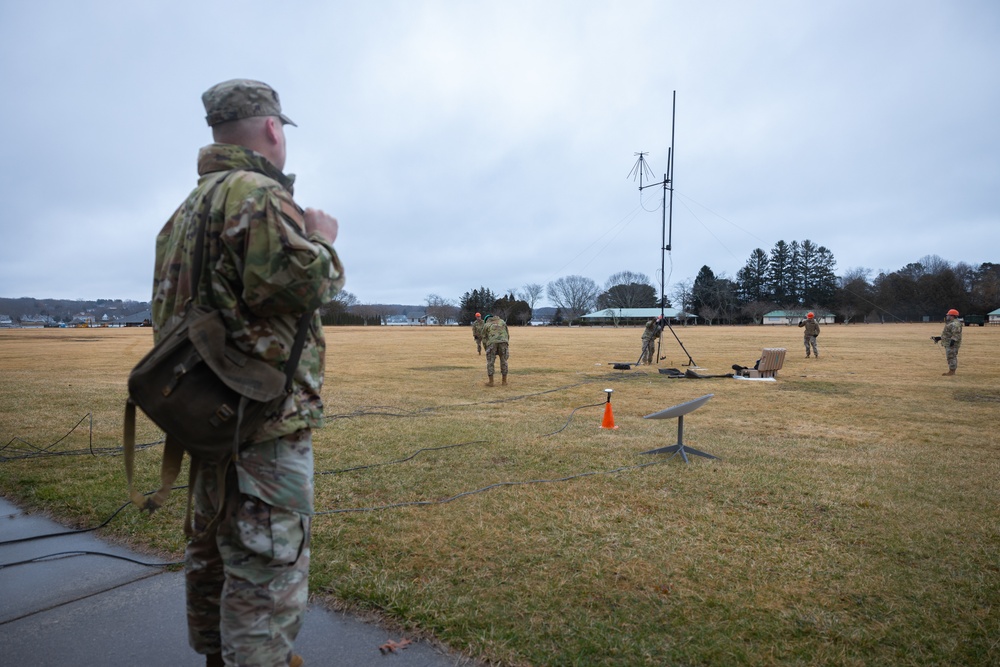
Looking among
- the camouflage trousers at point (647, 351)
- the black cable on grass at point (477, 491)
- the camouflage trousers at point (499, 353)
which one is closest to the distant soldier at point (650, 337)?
the camouflage trousers at point (647, 351)

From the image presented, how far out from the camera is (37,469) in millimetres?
6164

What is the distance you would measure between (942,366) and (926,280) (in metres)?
87.4

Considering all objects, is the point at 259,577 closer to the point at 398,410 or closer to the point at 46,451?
the point at 46,451

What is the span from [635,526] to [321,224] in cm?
337

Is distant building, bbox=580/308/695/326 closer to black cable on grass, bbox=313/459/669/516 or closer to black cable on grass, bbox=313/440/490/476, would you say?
black cable on grass, bbox=313/440/490/476

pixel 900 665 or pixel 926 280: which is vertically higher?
pixel 926 280

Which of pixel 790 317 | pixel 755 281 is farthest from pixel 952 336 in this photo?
pixel 755 281

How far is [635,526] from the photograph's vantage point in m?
4.44

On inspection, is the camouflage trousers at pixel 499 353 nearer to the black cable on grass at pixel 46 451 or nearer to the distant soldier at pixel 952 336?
the black cable on grass at pixel 46 451

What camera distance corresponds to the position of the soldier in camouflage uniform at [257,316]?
1.95m

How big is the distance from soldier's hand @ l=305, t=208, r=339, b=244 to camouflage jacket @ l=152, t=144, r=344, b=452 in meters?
0.03

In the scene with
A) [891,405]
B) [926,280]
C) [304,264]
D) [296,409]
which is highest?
[926,280]

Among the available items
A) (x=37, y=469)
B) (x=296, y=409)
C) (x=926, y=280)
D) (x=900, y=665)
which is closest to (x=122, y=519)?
(x=37, y=469)

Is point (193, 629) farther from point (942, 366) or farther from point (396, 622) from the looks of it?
point (942, 366)
